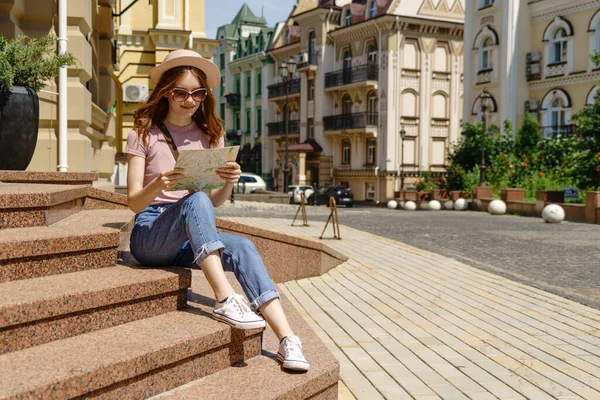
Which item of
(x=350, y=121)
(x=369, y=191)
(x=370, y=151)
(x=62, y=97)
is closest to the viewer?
(x=62, y=97)

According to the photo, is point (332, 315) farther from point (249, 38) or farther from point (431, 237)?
point (249, 38)

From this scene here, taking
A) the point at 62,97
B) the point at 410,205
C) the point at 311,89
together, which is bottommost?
the point at 410,205

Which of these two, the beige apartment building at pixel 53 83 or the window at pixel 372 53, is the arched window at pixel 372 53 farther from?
the beige apartment building at pixel 53 83

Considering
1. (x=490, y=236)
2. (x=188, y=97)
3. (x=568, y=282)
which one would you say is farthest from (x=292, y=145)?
(x=188, y=97)

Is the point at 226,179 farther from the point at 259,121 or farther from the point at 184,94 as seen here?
the point at 259,121

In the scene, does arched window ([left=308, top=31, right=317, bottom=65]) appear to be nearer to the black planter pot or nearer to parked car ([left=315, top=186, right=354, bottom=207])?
parked car ([left=315, top=186, right=354, bottom=207])

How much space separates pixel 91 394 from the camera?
2930mm

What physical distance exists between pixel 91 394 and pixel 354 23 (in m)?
47.3

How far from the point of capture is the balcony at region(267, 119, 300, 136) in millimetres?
54709

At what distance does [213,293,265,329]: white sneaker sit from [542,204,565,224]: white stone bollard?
59.2 feet

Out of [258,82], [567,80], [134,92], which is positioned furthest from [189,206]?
[258,82]

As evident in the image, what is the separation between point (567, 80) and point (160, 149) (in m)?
34.1

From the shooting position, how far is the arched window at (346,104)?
49.8 m

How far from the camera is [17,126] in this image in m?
6.51
